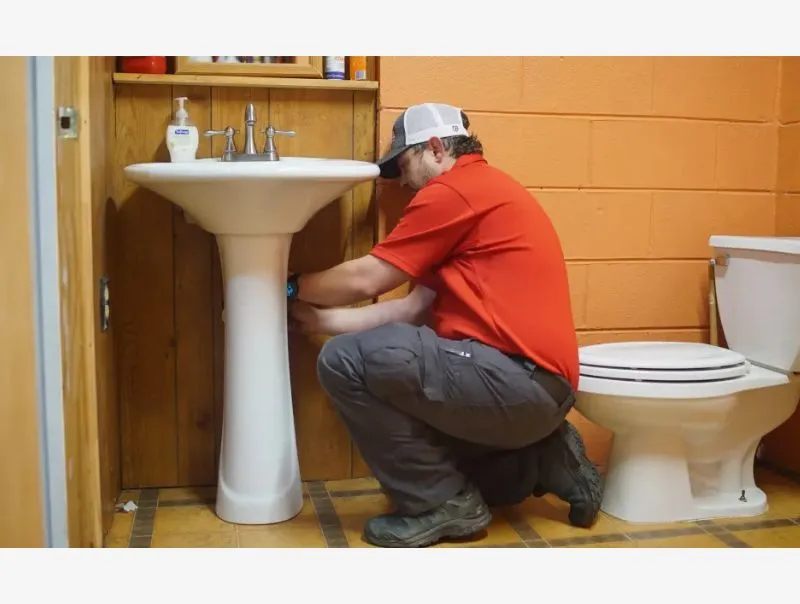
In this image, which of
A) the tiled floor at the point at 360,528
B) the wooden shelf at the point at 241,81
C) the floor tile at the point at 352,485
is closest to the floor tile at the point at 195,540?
the tiled floor at the point at 360,528

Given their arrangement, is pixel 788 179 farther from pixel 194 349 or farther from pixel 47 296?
pixel 47 296

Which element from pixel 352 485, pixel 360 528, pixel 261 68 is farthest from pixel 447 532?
pixel 261 68

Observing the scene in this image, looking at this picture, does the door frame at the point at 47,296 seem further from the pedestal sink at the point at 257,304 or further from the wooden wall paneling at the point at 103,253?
the pedestal sink at the point at 257,304

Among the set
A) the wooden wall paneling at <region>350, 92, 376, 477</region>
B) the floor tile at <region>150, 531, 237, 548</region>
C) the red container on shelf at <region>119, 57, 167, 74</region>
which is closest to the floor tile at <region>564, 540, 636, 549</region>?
the floor tile at <region>150, 531, 237, 548</region>

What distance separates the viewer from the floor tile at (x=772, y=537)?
2.03 m

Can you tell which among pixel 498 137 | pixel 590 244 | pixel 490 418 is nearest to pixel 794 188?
pixel 590 244

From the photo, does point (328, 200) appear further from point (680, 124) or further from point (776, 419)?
point (776, 419)

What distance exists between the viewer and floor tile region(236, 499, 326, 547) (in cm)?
201

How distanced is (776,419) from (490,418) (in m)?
0.78

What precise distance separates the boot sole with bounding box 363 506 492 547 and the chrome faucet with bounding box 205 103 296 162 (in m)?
0.88

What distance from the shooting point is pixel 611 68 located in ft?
7.89

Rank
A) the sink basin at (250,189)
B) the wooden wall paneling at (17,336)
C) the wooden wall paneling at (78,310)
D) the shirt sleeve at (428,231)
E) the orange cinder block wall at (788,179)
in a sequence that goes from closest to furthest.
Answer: the wooden wall paneling at (17,336) → the wooden wall paneling at (78,310) → the sink basin at (250,189) → the shirt sleeve at (428,231) → the orange cinder block wall at (788,179)

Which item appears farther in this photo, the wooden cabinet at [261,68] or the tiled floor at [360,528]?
the wooden cabinet at [261,68]

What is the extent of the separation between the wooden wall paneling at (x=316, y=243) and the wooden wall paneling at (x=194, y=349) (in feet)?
0.67
